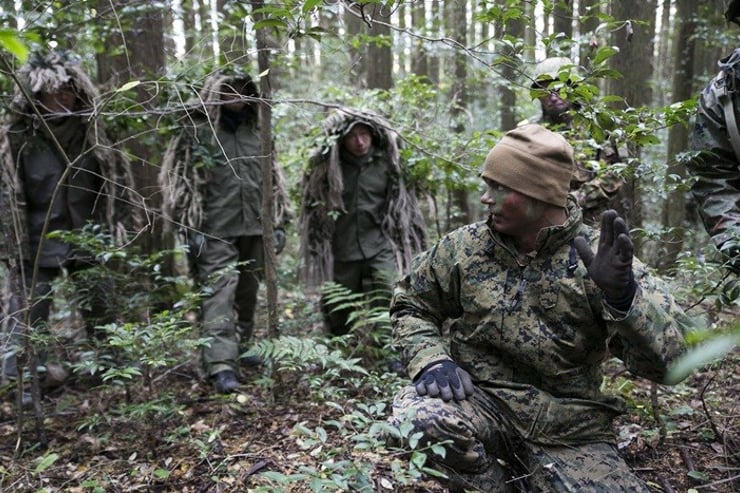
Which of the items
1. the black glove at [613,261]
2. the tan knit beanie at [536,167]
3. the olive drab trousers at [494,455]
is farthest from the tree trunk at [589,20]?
the olive drab trousers at [494,455]

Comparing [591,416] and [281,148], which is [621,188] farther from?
[281,148]

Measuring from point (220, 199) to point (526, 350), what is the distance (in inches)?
127

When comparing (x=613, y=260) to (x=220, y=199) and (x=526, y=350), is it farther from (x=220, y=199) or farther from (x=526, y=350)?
(x=220, y=199)

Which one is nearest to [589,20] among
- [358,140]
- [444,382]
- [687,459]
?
[358,140]

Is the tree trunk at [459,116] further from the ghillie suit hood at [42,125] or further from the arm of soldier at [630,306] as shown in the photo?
the arm of soldier at [630,306]

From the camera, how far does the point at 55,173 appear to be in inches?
195

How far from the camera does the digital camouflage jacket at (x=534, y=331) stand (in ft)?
9.32

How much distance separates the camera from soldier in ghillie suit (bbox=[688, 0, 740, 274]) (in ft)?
9.96

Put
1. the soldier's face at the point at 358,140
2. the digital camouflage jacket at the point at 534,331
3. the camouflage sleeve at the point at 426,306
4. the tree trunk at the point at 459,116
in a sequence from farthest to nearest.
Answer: the tree trunk at the point at 459,116 → the soldier's face at the point at 358,140 → the camouflage sleeve at the point at 426,306 → the digital camouflage jacket at the point at 534,331

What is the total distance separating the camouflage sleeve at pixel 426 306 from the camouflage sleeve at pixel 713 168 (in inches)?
52.1

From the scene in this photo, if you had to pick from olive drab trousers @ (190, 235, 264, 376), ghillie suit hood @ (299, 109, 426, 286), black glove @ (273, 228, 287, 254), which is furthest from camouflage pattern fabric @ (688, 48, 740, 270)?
black glove @ (273, 228, 287, 254)

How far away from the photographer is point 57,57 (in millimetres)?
4691

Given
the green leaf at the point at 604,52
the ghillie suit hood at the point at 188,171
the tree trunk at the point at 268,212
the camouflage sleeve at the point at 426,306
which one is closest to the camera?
the green leaf at the point at 604,52

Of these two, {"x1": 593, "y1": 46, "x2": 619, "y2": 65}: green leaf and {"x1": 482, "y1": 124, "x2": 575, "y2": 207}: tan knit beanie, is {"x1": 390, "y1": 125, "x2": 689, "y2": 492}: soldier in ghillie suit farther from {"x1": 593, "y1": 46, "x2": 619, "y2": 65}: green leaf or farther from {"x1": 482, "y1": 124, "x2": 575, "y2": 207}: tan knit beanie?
{"x1": 593, "y1": 46, "x2": 619, "y2": 65}: green leaf
